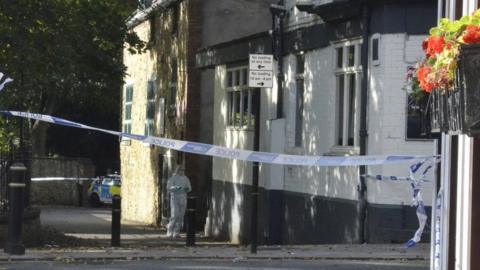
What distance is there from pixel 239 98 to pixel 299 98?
3.76m

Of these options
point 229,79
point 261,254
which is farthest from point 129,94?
point 261,254

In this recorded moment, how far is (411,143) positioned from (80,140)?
41.9 m

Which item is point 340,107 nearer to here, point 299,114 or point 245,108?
point 299,114

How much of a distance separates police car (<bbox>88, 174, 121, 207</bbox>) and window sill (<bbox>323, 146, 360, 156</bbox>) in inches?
1140

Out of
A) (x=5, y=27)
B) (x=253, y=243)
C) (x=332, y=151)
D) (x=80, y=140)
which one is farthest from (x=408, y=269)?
(x=80, y=140)

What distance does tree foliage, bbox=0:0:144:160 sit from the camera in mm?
19125

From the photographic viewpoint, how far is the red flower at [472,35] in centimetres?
468

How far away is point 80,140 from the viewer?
2212 inches

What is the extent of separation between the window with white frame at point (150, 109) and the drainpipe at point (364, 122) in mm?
17458

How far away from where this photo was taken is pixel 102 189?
4728cm

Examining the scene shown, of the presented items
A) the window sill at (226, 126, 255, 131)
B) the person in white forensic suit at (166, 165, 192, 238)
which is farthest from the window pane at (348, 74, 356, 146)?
the person in white forensic suit at (166, 165, 192, 238)

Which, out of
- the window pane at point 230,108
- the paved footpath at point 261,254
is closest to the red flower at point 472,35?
the paved footpath at point 261,254

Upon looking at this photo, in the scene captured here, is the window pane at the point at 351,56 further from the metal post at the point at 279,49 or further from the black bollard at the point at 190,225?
the black bollard at the point at 190,225

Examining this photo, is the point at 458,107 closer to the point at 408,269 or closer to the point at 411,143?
the point at 408,269
